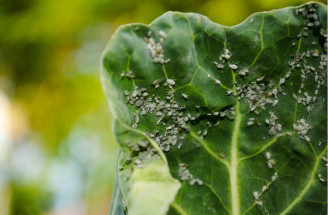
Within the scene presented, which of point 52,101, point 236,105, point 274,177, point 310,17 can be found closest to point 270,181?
point 274,177

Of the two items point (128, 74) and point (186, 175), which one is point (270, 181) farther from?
point (128, 74)

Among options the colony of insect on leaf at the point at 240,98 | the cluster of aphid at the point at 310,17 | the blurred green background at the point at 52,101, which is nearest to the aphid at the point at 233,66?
the colony of insect on leaf at the point at 240,98

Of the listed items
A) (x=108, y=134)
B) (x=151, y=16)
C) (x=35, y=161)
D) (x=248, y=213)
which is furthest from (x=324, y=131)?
(x=35, y=161)

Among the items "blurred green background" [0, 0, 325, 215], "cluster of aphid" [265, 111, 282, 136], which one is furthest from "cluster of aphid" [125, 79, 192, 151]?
"blurred green background" [0, 0, 325, 215]

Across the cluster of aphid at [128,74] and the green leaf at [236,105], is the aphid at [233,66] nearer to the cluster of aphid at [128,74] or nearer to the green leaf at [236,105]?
the green leaf at [236,105]

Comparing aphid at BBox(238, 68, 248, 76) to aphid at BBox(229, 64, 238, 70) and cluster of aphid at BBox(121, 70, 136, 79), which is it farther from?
cluster of aphid at BBox(121, 70, 136, 79)

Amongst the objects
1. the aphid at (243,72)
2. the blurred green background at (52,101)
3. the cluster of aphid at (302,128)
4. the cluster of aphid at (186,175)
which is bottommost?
the blurred green background at (52,101)

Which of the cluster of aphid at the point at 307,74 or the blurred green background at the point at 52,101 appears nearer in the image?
the cluster of aphid at the point at 307,74
